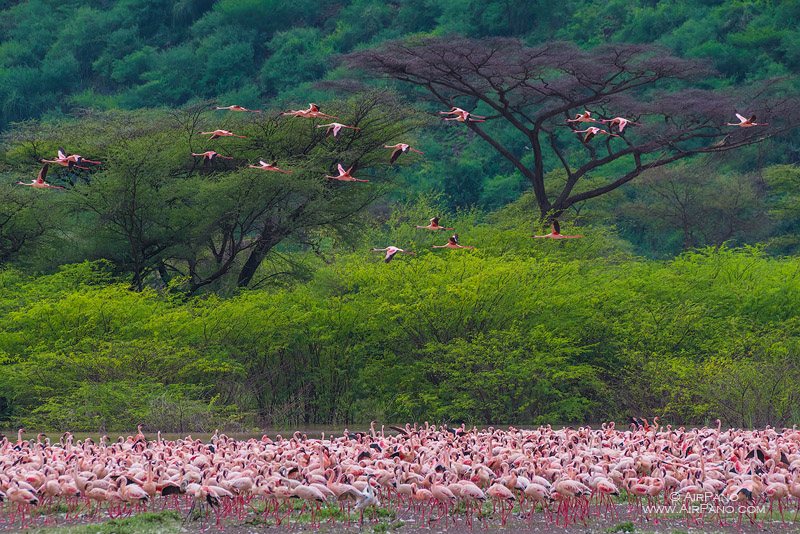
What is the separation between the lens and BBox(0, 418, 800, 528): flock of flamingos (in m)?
13.7

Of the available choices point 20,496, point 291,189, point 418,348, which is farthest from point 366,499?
point 291,189

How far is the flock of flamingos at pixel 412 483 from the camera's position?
13711 millimetres

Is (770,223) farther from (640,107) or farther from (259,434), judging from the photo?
(259,434)

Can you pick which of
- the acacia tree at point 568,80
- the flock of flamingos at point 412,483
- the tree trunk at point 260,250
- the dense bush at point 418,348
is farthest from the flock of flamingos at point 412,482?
the acacia tree at point 568,80

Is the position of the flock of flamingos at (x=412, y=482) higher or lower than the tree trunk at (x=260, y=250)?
higher

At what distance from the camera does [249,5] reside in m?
69.6

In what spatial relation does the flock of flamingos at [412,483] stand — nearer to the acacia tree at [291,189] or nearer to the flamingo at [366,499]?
the flamingo at [366,499]

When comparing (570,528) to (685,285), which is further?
(685,285)

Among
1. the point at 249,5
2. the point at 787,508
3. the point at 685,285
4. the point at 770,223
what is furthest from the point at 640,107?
the point at 249,5

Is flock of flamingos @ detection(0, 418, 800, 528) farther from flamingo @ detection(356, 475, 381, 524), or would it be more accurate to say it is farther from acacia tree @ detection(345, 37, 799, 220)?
acacia tree @ detection(345, 37, 799, 220)

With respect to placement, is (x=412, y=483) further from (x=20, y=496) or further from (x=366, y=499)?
(x=20, y=496)

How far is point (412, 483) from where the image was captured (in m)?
14.1

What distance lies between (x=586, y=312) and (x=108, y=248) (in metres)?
13.1

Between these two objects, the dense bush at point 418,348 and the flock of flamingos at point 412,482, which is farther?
the dense bush at point 418,348
